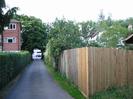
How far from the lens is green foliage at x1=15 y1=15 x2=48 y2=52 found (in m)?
95.1

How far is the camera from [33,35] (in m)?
95.4

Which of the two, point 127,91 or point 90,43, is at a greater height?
point 90,43

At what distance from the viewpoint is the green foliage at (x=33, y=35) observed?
95.1 meters

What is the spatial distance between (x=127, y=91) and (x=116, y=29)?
39982mm

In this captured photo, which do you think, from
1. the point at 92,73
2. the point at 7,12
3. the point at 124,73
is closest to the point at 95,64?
the point at 92,73

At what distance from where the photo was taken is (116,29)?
177 feet

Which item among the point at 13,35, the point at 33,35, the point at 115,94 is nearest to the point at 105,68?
the point at 115,94

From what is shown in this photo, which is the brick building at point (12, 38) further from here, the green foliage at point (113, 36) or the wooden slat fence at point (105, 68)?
the wooden slat fence at point (105, 68)

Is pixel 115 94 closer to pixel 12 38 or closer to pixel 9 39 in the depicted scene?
pixel 12 38

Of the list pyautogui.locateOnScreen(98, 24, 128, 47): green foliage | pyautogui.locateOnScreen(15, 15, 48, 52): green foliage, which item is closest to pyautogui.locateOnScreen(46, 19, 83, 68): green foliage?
pyautogui.locateOnScreen(98, 24, 128, 47): green foliage

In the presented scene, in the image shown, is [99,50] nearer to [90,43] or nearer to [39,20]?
[90,43]

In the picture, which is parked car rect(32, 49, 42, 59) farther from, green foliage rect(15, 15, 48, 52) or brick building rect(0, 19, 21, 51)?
brick building rect(0, 19, 21, 51)

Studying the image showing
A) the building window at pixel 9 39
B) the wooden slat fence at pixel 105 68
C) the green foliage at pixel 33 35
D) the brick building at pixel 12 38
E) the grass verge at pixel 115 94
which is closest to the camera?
the grass verge at pixel 115 94

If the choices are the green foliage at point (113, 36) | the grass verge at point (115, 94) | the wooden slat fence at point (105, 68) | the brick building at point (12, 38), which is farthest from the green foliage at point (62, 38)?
the brick building at point (12, 38)
